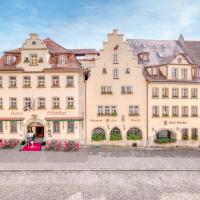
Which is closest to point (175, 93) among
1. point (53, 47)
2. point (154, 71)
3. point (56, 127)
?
point (154, 71)

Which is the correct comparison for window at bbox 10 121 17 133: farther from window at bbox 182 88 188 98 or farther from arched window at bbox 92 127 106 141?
window at bbox 182 88 188 98

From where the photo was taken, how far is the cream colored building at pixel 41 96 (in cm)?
3688

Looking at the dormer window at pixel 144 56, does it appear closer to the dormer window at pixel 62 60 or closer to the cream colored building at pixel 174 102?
the cream colored building at pixel 174 102

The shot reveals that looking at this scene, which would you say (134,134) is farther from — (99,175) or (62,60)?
(62,60)

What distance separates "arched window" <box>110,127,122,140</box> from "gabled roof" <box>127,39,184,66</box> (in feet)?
38.2

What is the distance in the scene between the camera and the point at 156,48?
144 feet

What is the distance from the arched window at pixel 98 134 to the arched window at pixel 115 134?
3.84 ft

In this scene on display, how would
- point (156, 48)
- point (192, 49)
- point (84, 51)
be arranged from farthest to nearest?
point (84, 51), point (192, 49), point (156, 48)

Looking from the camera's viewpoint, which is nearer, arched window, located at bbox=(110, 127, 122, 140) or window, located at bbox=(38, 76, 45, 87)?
window, located at bbox=(38, 76, 45, 87)

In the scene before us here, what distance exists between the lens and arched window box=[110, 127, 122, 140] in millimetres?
37656

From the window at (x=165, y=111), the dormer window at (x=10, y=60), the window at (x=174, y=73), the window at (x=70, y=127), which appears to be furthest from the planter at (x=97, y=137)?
the dormer window at (x=10, y=60)

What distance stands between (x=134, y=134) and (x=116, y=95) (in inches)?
250

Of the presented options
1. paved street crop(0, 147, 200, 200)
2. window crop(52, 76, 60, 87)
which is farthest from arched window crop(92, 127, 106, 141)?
window crop(52, 76, 60, 87)

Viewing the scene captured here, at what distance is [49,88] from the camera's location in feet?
122
